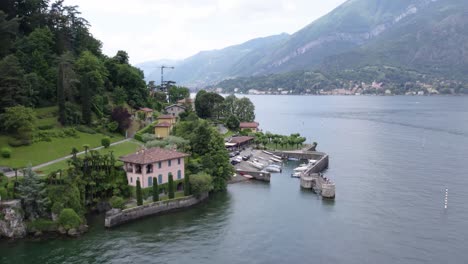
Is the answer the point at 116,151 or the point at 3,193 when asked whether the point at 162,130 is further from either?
the point at 3,193

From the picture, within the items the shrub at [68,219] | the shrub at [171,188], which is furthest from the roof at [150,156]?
the shrub at [68,219]

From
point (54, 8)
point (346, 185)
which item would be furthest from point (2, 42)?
point (346, 185)

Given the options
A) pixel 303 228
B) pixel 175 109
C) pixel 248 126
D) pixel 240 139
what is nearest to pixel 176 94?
pixel 175 109

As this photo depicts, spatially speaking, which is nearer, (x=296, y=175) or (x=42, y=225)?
(x=42, y=225)

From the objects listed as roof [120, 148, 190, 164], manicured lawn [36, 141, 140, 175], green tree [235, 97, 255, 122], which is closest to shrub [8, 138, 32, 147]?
manicured lawn [36, 141, 140, 175]

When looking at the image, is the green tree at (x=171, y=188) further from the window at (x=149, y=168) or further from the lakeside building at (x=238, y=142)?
the lakeside building at (x=238, y=142)
